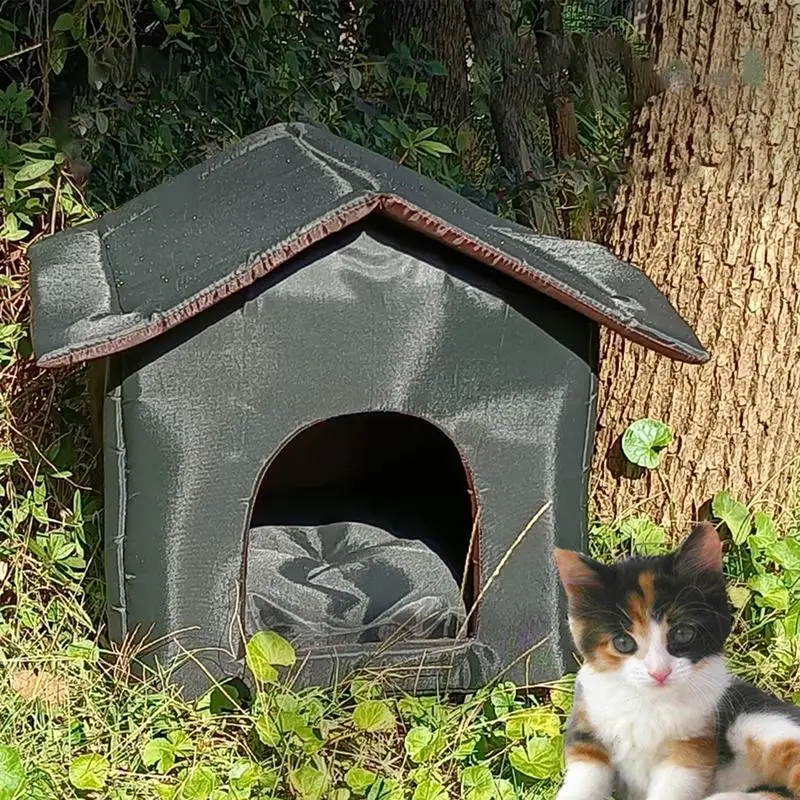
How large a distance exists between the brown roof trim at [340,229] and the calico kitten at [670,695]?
480mm

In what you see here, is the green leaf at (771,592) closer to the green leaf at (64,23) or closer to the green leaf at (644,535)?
the green leaf at (644,535)

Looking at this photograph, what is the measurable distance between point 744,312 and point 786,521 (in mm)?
474

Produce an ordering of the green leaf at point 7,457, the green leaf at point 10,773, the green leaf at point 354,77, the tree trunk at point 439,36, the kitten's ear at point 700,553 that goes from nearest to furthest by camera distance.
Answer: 1. the kitten's ear at point 700,553
2. the green leaf at point 10,773
3. the green leaf at point 7,457
4. the green leaf at point 354,77
5. the tree trunk at point 439,36

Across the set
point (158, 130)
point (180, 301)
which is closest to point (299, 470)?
point (158, 130)

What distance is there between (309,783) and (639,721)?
1.78 ft

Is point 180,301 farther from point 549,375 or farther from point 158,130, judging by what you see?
point 158,130

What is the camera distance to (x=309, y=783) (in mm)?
1898

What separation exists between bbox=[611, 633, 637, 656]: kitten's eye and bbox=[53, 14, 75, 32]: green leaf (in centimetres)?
183

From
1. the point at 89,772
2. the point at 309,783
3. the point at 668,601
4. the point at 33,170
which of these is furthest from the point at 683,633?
the point at 33,170

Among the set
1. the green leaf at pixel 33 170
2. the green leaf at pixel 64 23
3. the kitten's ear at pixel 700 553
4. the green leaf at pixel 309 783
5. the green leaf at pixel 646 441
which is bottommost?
the green leaf at pixel 309 783

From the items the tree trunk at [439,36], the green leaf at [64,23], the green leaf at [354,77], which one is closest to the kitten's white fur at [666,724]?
the green leaf at [64,23]

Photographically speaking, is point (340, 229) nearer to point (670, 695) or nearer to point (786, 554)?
point (670, 695)

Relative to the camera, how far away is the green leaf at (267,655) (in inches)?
80.3

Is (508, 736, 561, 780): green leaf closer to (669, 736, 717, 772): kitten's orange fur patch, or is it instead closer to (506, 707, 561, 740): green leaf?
(506, 707, 561, 740): green leaf
